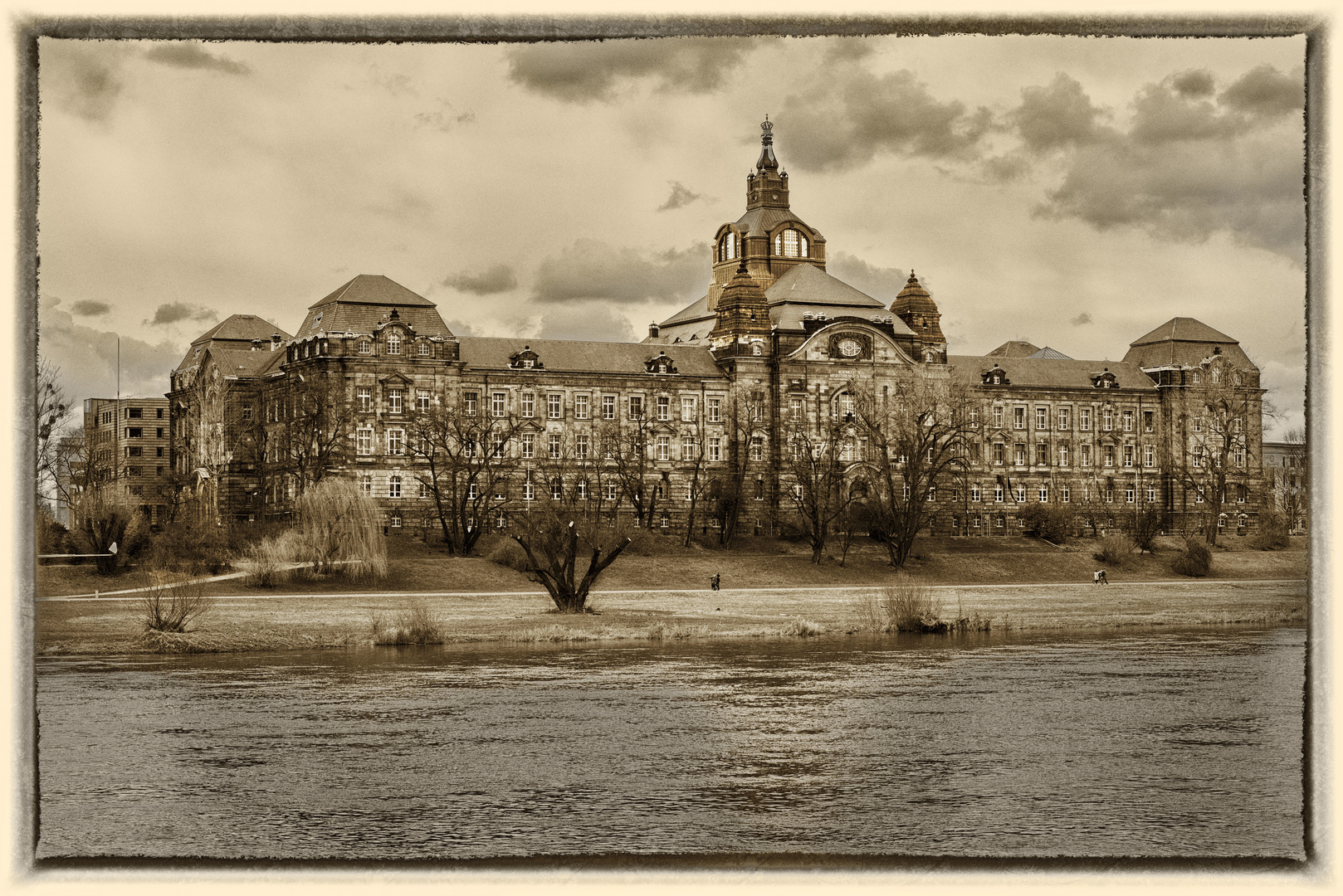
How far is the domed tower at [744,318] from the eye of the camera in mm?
102812

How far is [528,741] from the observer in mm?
26562

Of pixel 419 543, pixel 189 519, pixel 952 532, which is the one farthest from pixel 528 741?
pixel 952 532

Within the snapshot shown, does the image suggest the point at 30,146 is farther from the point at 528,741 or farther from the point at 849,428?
the point at 849,428

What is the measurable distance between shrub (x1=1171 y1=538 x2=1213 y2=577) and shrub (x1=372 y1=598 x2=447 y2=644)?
4263 cm

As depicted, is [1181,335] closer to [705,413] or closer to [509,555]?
[705,413]

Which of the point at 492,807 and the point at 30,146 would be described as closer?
the point at 30,146

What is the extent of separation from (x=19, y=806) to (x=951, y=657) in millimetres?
29663

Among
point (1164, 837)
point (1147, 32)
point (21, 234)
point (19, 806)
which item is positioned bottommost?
point (1164, 837)

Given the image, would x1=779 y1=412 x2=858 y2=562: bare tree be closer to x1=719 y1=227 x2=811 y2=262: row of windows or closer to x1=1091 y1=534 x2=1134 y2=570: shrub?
x1=1091 y1=534 x2=1134 y2=570: shrub

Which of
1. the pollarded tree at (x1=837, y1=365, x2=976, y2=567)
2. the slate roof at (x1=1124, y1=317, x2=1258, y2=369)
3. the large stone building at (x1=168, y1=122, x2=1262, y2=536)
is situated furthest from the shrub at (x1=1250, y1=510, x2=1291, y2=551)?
the pollarded tree at (x1=837, y1=365, x2=976, y2=567)

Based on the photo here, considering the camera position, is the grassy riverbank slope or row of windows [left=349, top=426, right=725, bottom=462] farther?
row of windows [left=349, top=426, right=725, bottom=462]

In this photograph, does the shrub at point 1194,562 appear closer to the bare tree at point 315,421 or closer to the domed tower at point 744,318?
the domed tower at point 744,318

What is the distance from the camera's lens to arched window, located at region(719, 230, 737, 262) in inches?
4796

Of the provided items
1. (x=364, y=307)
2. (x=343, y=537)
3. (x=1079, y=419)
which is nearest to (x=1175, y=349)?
(x=1079, y=419)
